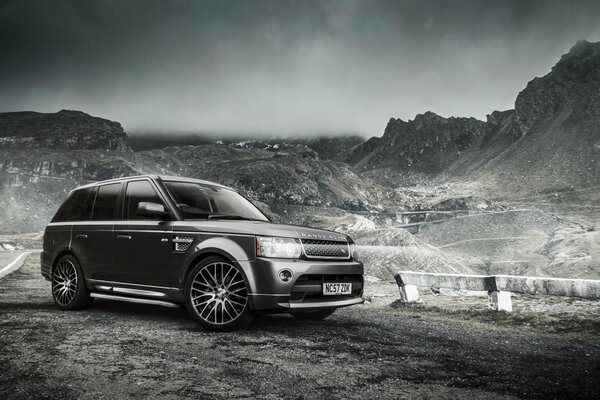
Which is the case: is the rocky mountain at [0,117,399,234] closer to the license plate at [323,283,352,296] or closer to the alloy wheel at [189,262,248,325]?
the license plate at [323,283,352,296]

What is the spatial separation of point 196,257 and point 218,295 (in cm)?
51

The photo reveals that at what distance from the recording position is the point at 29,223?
386 ft

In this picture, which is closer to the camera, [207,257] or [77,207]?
[207,257]

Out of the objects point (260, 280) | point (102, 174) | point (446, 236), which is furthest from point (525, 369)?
point (102, 174)

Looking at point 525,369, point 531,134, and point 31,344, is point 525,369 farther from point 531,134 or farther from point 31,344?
point 531,134

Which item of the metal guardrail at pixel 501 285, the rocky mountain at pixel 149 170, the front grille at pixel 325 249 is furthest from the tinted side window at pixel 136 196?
the rocky mountain at pixel 149 170

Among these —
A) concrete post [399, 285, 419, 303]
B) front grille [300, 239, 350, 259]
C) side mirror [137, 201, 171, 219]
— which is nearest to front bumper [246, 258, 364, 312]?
front grille [300, 239, 350, 259]

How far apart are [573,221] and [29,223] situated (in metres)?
132

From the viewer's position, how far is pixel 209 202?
6762mm

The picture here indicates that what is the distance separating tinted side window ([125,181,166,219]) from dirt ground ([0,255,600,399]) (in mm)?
1350

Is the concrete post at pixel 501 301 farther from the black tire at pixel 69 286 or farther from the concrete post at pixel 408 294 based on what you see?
the black tire at pixel 69 286

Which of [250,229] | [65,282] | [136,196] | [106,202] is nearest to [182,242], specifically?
Answer: [250,229]

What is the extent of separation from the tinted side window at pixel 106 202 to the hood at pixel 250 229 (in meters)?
1.40

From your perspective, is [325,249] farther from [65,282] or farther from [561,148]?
[561,148]
